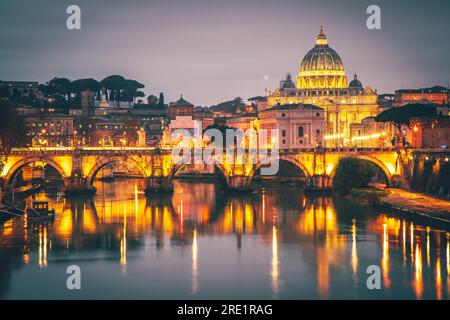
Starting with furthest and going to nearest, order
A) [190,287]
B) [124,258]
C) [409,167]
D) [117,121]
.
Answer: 1. [117,121]
2. [409,167]
3. [124,258]
4. [190,287]

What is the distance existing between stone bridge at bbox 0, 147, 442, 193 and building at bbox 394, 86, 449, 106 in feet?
256

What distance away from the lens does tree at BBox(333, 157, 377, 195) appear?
73312 mm

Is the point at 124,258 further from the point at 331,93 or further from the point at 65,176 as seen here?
the point at 331,93

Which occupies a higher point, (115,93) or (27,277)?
(115,93)

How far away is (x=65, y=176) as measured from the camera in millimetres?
78188

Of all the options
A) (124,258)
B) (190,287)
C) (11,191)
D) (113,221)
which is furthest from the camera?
(11,191)

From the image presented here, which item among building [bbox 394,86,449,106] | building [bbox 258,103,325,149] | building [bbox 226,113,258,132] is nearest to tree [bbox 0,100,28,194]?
building [bbox 258,103,325,149]

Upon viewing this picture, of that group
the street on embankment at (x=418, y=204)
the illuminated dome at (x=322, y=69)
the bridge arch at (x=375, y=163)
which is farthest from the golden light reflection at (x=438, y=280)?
the illuminated dome at (x=322, y=69)

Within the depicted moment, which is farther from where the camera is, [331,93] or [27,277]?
[331,93]

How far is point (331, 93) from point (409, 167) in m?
87.3

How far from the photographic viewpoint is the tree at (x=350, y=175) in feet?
241

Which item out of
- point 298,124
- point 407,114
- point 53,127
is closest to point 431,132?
point 407,114
